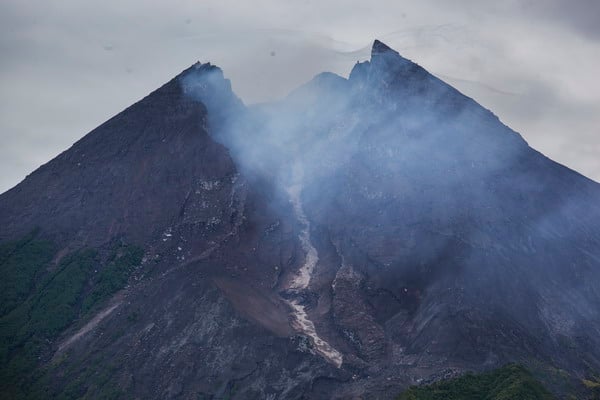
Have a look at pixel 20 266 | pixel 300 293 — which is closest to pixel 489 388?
pixel 300 293

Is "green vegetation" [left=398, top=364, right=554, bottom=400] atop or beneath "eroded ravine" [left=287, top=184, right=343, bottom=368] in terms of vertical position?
beneath

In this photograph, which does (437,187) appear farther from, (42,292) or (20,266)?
(20,266)

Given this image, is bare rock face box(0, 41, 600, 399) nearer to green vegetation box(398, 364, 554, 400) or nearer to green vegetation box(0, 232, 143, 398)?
green vegetation box(0, 232, 143, 398)

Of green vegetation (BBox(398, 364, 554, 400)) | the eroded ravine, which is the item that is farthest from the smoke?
green vegetation (BBox(398, 364, 554, 400))

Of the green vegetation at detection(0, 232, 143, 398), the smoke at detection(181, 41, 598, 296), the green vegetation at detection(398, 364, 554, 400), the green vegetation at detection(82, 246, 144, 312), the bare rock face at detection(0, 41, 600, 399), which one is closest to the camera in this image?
the green vegetation at detection(398, 364, 554, 400)

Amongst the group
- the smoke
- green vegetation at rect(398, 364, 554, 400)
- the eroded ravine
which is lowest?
green vegetation at rect(398, 364, 554, 400)

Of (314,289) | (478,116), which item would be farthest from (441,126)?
(314,289)

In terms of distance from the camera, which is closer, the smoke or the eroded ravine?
the eroded ravine

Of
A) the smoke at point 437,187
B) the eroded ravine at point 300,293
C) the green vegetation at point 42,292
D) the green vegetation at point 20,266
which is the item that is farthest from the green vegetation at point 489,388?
the green vegetation at point 20,266
